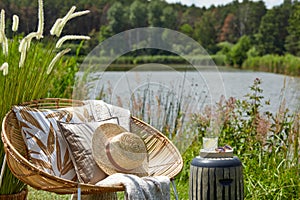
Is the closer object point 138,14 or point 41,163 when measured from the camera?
point 41,163

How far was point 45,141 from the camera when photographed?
290cm

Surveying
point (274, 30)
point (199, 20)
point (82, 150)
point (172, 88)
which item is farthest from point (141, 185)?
point (274, 30)

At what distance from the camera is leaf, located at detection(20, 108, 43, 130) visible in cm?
290

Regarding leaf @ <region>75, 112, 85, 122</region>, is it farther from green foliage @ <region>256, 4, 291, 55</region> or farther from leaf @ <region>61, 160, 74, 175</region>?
green foliage @ <region>256, 4, 291, 55</region>

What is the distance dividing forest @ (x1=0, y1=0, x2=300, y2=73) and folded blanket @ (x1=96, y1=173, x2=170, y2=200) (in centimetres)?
478

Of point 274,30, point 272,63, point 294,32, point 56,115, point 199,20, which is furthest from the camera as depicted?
point 294,32

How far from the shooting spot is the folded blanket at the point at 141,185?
2.62 metres

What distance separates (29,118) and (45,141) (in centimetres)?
16

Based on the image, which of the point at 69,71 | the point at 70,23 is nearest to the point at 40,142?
the point at 69,71

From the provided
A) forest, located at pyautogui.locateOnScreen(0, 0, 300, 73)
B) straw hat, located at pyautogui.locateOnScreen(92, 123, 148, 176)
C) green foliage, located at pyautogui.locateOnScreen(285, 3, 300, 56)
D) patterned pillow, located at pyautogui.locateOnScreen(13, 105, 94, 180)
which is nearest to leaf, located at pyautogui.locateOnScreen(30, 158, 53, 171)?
patterned pillow, located at pyautogui.locateOnScreen(13, 105, 94, 180)

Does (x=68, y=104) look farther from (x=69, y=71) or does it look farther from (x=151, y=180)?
(x=69, y=71)

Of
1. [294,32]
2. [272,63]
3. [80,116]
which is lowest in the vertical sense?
[80,116]

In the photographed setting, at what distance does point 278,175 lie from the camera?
3748 millimetres

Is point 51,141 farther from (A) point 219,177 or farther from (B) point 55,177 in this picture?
(A) point 219,177
